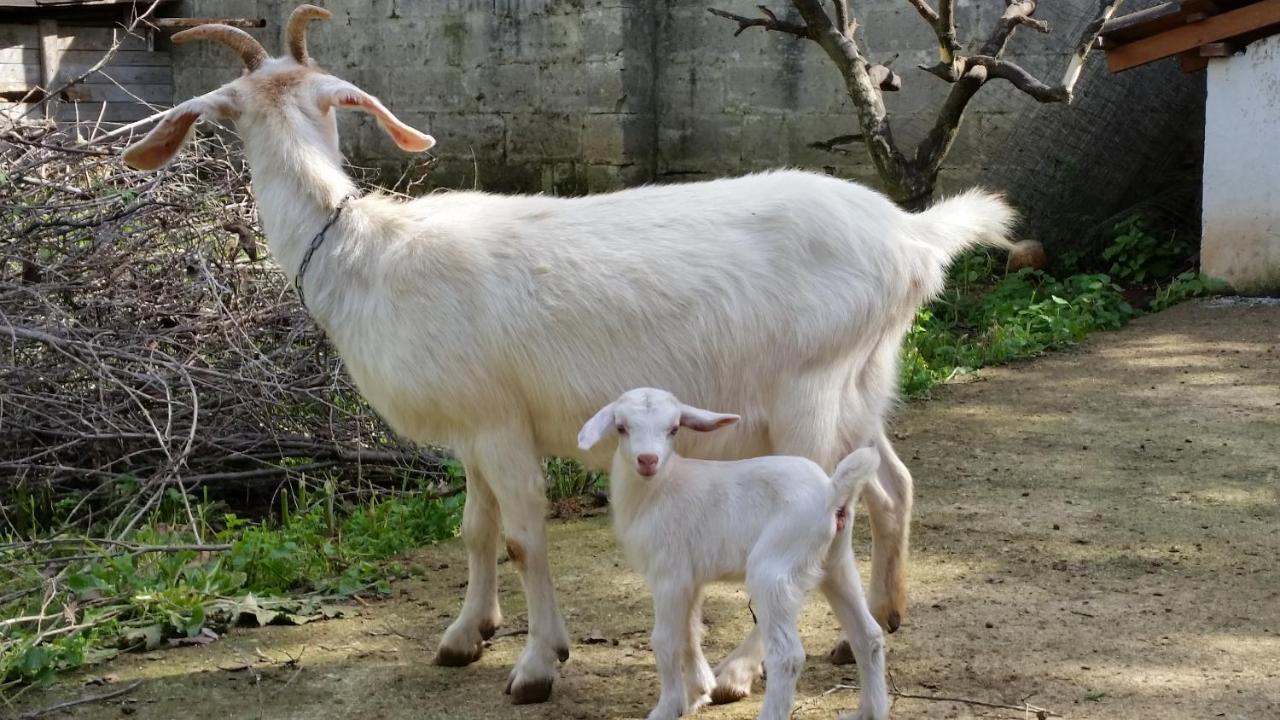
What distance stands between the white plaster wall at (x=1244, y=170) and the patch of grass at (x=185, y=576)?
555cm

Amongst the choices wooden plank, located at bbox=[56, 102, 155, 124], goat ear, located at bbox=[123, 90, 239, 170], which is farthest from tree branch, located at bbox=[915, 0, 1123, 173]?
wooden plank, located at bbox=[56, 102, 155, 124]

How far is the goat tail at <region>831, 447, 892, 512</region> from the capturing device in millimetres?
3104

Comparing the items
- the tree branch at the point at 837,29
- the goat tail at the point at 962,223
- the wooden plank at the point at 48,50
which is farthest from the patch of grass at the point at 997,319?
the wooden plank at the point at 48,50

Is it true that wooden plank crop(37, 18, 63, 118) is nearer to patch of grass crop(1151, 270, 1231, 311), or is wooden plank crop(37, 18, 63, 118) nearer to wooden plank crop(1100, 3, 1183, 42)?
wooden plank crop(1100, 3, 1183, 42)

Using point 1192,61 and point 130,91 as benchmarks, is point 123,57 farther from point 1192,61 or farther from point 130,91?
point 1192,61

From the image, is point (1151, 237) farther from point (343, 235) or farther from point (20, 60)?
point (20, 60)

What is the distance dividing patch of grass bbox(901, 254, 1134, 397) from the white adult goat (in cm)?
331

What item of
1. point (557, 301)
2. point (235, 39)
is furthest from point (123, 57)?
point (557, 301)

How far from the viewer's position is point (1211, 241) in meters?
8.65

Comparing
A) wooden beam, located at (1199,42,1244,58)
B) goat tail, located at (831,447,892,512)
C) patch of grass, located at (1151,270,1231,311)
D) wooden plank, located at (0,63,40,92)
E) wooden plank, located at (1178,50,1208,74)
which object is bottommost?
patch of grass, located at (1151,270,1231,311)

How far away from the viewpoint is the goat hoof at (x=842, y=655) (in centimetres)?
389

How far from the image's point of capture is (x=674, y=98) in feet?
35.5

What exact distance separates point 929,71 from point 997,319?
169 centimetres

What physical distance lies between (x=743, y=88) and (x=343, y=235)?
7107 millimetres
